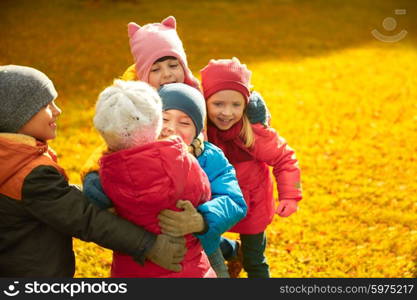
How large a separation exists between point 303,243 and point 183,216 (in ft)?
9.48

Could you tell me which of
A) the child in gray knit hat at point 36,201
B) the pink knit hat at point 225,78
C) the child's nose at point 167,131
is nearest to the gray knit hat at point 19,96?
the child in gray knit hat at point 36,201

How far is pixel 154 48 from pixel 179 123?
952mm

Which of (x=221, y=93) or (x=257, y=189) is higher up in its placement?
(x=221, y=93)

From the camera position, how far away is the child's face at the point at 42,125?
8.45ft

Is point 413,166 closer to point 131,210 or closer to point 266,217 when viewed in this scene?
point 266,217

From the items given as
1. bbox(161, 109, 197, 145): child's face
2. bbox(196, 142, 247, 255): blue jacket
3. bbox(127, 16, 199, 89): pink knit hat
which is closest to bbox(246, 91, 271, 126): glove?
bbox(127, 16, 199, 89): pink knit hat

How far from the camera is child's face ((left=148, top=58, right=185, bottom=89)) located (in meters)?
3.49

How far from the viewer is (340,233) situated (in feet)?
17.2

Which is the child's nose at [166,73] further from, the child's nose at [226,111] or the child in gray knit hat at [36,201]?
the child in gray knit hat at [36,201]

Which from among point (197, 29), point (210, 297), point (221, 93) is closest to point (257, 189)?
point (221, 93)

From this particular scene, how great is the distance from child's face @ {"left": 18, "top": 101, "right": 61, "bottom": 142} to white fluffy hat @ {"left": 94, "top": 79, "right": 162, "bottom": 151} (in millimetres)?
467

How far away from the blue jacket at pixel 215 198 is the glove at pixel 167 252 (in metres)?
0.16

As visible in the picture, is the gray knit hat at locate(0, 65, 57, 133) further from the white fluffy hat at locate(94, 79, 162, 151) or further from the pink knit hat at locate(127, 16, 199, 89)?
the pink knit hat at locate(127, 16, 199, 89)

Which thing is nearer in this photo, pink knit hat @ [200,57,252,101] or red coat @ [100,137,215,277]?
red coat @ [100,137,215,277]
